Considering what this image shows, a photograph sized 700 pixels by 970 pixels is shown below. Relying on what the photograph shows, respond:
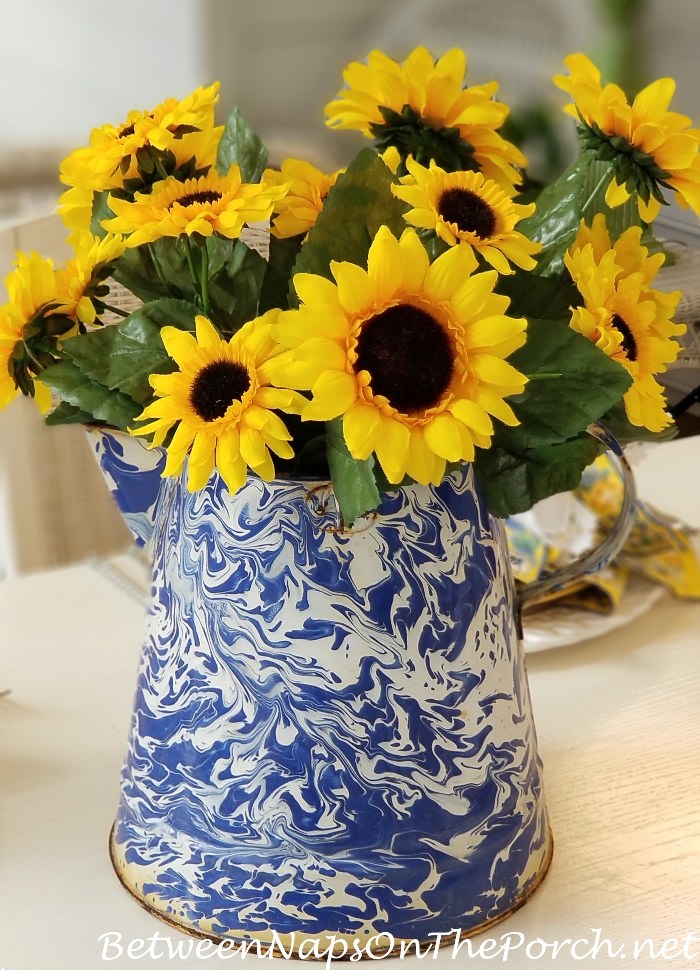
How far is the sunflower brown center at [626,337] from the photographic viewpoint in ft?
1.50

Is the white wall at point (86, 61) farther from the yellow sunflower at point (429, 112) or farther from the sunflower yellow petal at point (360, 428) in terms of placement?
the sunflower yellow petal at point (360, 428)

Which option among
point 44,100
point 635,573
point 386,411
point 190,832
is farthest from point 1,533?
point 44,100

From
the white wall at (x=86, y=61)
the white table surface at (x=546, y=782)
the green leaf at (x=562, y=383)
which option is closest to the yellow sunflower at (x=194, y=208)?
the green leaf at (x=562, y=383)

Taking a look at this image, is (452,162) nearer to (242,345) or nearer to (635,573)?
(242,345)

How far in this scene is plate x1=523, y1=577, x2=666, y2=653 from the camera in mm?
750

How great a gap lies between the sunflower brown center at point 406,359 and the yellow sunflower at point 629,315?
0.07 metres

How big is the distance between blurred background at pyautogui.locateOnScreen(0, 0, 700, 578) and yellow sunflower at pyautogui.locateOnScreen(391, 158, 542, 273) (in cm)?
166

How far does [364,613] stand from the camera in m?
0.45

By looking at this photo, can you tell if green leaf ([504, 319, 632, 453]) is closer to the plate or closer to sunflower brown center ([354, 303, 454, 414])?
sunflower brown center ([354, 303, 454, 414])

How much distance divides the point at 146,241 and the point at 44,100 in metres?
2.88

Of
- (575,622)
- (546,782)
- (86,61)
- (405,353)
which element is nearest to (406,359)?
(405,353)

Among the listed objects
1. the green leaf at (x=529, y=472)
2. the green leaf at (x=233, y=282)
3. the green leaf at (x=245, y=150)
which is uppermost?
the green leaf at (x=245, y=150)

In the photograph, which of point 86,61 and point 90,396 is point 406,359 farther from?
point 86,61

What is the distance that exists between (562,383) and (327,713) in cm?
15
